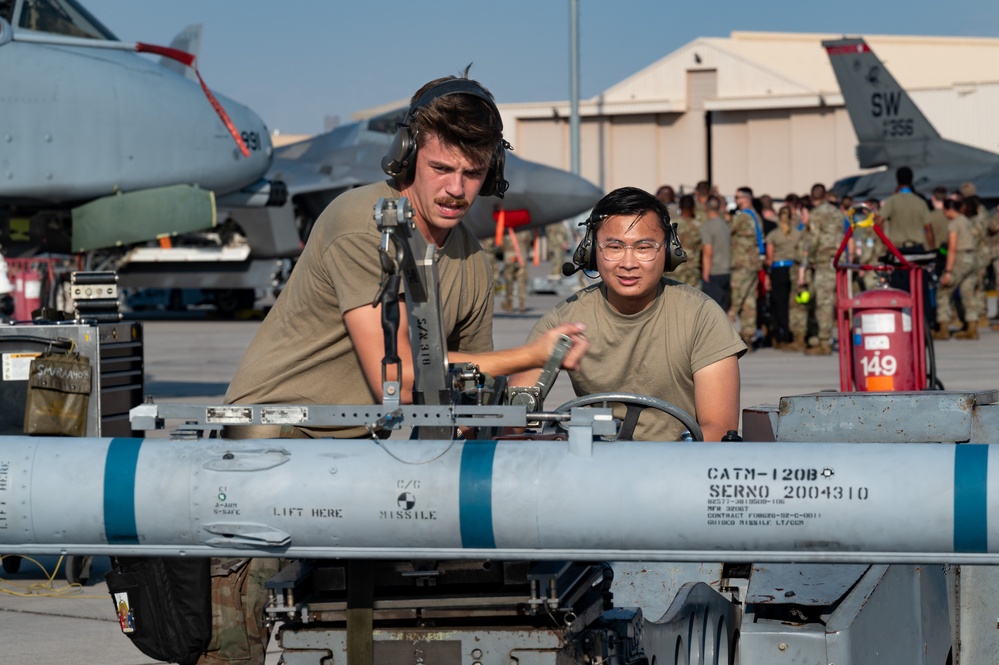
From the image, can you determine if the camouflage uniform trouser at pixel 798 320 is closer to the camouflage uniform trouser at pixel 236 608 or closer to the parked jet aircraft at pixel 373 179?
the parked jet aircraft at pixel 373 179

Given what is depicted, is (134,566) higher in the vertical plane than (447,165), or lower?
lower

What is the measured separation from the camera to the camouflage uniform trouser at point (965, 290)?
16391 millimetres

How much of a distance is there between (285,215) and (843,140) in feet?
119

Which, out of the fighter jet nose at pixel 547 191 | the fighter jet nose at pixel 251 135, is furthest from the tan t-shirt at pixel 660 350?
the fighter jet nose at pixel 547 191

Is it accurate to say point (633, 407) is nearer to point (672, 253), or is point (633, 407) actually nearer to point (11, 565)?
point (672, 253)

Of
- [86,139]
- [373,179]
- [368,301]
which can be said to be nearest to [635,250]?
[368,301]

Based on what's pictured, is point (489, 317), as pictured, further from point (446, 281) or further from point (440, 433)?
point (440, 433)

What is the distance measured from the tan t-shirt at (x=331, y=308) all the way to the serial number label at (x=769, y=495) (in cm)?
85

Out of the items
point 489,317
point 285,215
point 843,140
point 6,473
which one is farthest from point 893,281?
point 843,140

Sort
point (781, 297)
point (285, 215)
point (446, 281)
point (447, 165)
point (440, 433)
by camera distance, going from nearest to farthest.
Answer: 1. point (440, 433)
2. point (447, 165)
3. point (446, 281)
4. point (781, 297)
5. point (285, 215)

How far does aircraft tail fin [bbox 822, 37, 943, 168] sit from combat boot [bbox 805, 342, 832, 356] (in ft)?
42.9

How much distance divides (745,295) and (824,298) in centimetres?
91

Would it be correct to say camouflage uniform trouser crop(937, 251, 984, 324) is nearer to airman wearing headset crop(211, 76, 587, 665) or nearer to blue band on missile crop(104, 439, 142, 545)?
airman wearing headset crop(211, 76, 587, 665)

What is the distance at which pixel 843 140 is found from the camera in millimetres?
51250
